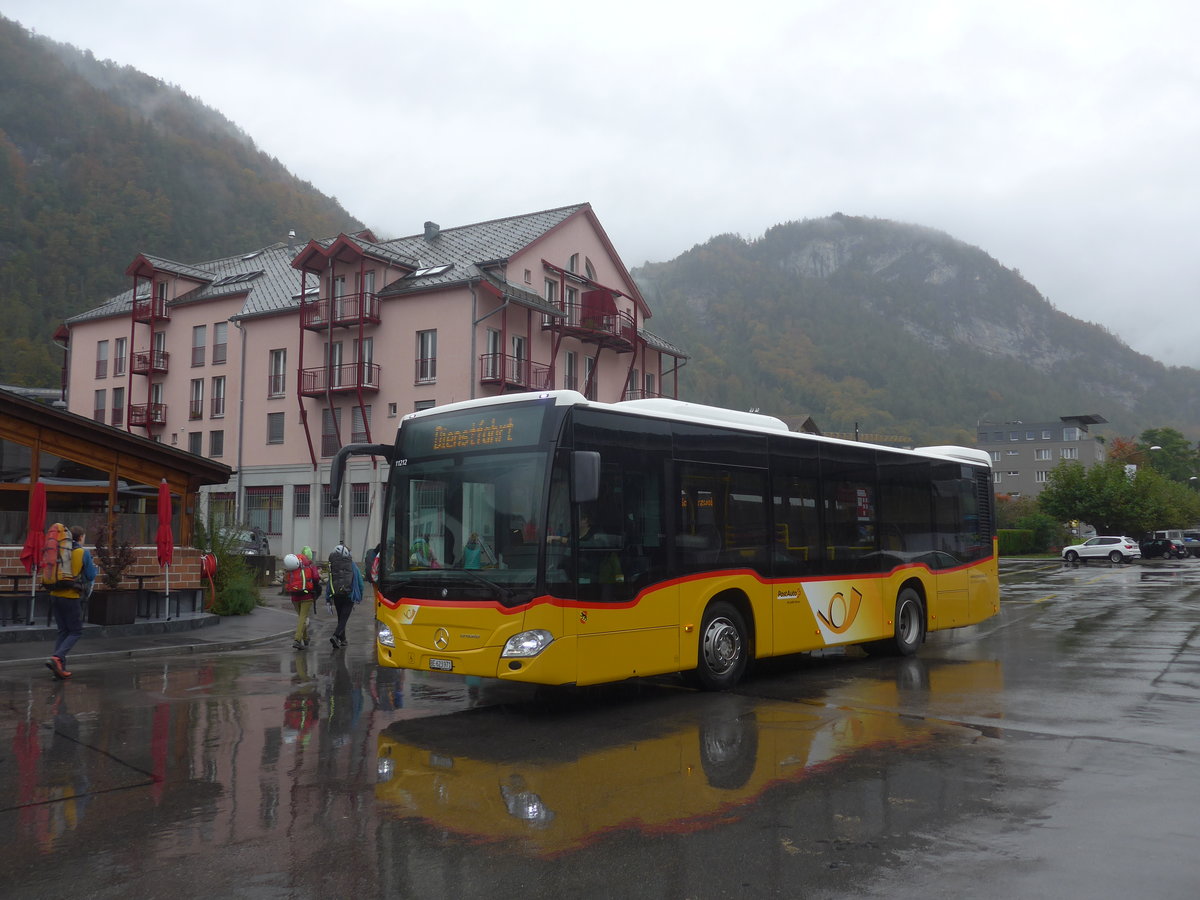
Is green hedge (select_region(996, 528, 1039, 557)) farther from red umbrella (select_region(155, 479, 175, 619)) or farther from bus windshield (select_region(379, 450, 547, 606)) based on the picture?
bus windshield (select_region(379, 450, 547, 606))

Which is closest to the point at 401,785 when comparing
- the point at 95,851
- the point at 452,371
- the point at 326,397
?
the point at 95,851

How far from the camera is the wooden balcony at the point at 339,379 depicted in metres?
43.1

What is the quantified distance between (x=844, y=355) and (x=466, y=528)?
144 metres

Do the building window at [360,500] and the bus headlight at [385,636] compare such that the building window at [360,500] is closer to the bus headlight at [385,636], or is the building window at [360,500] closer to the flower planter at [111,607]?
the flower planter at [111,607]

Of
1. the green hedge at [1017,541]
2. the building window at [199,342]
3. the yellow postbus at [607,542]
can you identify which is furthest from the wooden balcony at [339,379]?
the green hedge at [1017,541]

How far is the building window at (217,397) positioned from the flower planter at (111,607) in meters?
34.7

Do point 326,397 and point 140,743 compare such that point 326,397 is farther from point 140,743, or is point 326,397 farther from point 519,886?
point 519,886

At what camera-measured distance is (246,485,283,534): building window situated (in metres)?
46.1

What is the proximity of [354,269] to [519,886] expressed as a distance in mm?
42423

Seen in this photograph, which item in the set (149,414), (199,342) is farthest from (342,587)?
(149,414)

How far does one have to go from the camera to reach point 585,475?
338 inches

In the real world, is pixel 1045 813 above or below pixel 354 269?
below

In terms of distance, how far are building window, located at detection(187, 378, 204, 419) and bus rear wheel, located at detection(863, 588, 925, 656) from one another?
4316 cm

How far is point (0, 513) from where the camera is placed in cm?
1669
